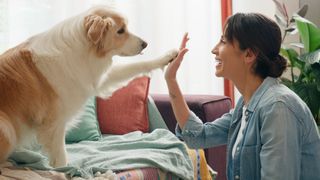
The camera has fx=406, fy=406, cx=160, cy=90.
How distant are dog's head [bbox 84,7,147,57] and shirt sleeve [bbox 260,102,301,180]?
735mm

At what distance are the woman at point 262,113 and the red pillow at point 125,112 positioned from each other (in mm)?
855

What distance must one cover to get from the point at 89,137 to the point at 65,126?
526mm

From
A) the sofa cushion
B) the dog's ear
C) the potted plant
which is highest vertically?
the dog's ear

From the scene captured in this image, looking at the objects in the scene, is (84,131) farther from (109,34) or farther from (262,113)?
(262,113)

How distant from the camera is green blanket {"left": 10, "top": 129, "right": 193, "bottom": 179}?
1.60 m

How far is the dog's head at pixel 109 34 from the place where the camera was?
160 centimetres

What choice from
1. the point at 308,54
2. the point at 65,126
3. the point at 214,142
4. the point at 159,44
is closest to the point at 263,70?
the point at 214,142

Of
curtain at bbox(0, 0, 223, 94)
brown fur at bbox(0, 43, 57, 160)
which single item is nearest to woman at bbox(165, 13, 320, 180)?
brown fur at bbox(0, 43, 57, 160)

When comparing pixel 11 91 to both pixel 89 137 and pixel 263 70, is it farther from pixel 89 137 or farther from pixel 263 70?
pixel 263 70

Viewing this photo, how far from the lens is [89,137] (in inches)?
86.8

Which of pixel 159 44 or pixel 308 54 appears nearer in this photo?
pixel 308 54

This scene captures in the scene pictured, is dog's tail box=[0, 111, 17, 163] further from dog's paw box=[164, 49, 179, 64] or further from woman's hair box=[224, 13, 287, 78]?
woman's hair box=[224, 13, 287, 78]

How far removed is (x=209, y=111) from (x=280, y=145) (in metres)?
1.04

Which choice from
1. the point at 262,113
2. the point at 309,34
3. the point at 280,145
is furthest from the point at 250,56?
the point at 309,34
